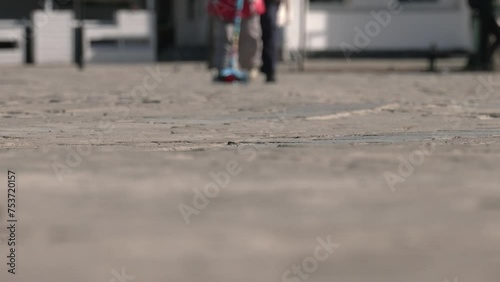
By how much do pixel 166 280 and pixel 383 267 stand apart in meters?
0.44

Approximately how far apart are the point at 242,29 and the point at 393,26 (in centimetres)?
1139

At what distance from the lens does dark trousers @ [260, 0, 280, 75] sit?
14766 mm

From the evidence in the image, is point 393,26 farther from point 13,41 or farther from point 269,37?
point 269,37

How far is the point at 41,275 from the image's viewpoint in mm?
2705

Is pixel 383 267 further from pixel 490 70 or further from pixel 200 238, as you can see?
pixel 490 70

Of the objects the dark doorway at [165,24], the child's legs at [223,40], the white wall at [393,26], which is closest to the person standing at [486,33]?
the child's legs at [223,40]

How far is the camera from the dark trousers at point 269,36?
14766mm

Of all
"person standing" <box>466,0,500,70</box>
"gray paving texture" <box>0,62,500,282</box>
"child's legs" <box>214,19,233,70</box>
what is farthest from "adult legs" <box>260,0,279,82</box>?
"gray paving texture" <box>0,62,500,282</box>

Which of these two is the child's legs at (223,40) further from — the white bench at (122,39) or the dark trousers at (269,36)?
the white bench at (122,39)

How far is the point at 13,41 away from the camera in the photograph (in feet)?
78.7

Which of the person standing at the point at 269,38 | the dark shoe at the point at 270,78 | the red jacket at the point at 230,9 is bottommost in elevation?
the dark shoe at the point at 270,78

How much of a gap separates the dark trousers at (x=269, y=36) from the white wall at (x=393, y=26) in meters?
→ 10.3

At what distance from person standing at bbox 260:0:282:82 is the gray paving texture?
18.8 feet

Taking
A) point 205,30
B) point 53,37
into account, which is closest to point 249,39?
point 53,37
